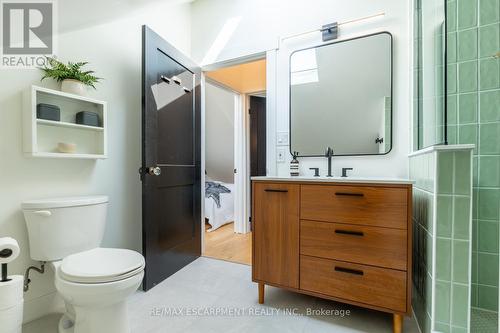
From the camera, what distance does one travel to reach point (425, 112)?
158 cm

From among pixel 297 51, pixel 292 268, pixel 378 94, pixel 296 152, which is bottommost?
pixel 292 268

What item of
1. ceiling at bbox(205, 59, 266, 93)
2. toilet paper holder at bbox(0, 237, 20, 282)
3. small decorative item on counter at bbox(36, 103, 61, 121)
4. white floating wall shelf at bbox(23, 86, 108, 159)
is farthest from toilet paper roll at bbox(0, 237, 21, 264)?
ceiling at bbox(205, 59, 266, 93)

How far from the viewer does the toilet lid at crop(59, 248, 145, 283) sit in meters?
1.17

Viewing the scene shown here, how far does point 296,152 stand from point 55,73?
1817 mm

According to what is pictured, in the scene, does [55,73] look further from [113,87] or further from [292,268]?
[292,268]

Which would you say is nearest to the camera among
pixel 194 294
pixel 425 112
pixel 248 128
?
pixel 425 112

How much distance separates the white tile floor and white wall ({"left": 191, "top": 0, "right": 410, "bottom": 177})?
989mm

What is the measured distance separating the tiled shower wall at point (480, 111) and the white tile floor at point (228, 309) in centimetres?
56

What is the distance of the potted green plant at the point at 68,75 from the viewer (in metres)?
1.59

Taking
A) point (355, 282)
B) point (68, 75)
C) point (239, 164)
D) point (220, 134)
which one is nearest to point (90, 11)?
point (68, 75)

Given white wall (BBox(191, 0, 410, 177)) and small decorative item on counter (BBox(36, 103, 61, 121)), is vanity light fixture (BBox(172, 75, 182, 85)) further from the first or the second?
small decorative item on counter (BBox(36, 103, 61, 121))

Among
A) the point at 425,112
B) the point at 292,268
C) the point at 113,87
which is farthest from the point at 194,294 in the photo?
the point at 425,112

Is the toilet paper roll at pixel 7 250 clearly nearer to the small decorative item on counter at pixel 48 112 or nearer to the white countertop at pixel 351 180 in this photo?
the small decorative item on counter at pixel 48 112

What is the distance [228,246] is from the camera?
302cm
